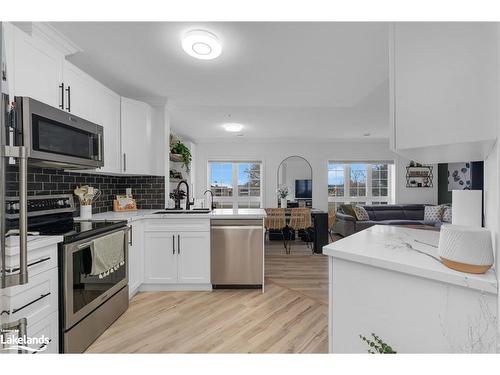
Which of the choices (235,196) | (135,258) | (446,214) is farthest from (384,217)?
(135,258)

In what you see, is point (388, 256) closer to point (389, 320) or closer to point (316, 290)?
point (389, 320)

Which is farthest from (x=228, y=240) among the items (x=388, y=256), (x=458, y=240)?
(x=458, y=240)

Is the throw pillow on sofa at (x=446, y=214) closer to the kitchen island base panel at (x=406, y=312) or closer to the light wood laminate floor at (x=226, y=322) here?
the light wood laminate floor at (x=226, y=322)

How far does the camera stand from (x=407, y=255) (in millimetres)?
934

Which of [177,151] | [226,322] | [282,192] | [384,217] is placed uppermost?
[177,151]

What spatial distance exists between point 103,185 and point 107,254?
1374 mm

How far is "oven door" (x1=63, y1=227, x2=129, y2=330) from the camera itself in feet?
4.80

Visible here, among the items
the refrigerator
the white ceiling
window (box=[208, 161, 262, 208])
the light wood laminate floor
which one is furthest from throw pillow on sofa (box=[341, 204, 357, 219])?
the refrigerator

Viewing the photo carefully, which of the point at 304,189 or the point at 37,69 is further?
the point at 304,189

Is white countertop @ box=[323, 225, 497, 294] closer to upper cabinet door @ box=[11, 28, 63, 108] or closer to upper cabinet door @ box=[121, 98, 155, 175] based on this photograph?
upper cabinet door @ box=[11, 28, 63, 108]

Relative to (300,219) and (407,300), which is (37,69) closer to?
(407,300)

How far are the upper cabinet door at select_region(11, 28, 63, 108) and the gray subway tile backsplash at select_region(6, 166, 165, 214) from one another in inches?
26.0

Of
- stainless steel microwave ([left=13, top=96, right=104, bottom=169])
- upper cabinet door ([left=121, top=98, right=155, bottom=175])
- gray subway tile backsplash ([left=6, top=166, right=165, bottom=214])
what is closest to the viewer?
stainless steel microwave ([left=13, top=96, right=104, bottom=169])
